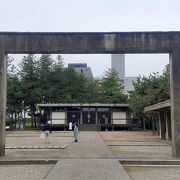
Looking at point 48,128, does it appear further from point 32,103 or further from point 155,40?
point 32,103

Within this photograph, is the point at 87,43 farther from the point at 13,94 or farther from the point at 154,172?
the point at 13,94

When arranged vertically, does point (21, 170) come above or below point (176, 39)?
below

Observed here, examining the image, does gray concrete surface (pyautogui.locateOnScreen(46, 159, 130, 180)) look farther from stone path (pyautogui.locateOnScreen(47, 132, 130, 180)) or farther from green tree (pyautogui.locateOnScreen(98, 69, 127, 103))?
green tree (pyautogui.locateOnScreen(98, 69, 127, 103))

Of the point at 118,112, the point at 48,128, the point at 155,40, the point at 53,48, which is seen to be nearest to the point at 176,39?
the point at 155,40

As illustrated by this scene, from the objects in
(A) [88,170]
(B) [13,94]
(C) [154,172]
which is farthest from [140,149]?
(B) [13,94]

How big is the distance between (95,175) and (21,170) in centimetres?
346

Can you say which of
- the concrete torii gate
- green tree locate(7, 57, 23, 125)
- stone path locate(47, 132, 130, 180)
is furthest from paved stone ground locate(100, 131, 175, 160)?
→ green tree locate(7, 57, 23, 125)

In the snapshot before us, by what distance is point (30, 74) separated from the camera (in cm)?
7062

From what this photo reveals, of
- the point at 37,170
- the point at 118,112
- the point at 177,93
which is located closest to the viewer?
the point at 37,170

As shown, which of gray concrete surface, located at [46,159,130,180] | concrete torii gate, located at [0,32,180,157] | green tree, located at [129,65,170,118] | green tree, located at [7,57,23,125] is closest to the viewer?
gray concrete surface, located at [46,159,130,180]

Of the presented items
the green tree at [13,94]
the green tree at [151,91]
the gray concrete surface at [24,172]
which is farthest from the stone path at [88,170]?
the green tree at [13,94]

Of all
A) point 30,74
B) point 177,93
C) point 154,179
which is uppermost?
point 30,74

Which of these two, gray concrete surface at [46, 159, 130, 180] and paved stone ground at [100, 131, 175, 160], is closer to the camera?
gray concrete surface at [46, 159, 130, 180]

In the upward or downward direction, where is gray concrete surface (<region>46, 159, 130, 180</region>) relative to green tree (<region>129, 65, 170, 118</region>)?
downward
